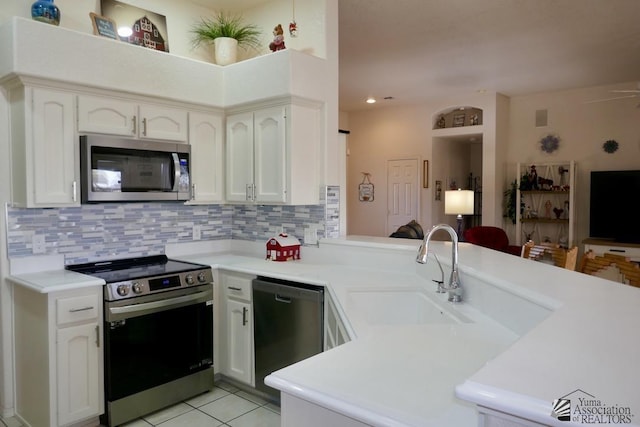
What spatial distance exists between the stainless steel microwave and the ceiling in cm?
143

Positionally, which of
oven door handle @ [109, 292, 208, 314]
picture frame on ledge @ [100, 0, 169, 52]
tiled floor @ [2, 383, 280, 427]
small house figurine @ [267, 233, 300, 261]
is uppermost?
picture frame on ledge @ [100, 0, 169, 52]

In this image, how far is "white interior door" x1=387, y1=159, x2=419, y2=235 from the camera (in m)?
7.71

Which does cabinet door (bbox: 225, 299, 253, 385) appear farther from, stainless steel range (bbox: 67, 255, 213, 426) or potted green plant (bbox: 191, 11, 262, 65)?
potted green plant (bbox: 191, 11, 262, 65)

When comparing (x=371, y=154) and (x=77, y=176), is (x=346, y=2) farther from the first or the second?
(x=371, y=154)

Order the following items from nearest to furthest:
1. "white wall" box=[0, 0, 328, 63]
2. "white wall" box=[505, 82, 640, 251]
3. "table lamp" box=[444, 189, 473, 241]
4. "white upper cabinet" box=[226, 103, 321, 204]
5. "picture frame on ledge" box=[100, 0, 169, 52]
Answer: "white wall" box=[0, 0, 328, 63] → "picture frame on ledge" box=[100, 0, 169, 52] → "white upper cabinet" box=[226, 103, 321, 204] → "white wall" box=[505, 82, 640, 251] → "table lamp" box=[444, 189, 473, 241]

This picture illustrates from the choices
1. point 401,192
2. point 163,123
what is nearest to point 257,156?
point 163,123

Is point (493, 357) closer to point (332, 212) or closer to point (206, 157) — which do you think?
point (332, 212)

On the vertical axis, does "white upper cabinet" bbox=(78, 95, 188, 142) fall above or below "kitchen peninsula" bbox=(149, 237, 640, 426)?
above

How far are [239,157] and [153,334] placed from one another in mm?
1480

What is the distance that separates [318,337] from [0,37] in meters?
2.58

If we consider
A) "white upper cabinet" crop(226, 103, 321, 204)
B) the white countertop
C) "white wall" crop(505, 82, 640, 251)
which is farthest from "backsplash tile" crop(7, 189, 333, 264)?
"white wall" crop(505, 82, 640, 251)

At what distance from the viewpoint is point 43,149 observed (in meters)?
2.69

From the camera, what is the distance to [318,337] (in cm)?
270
